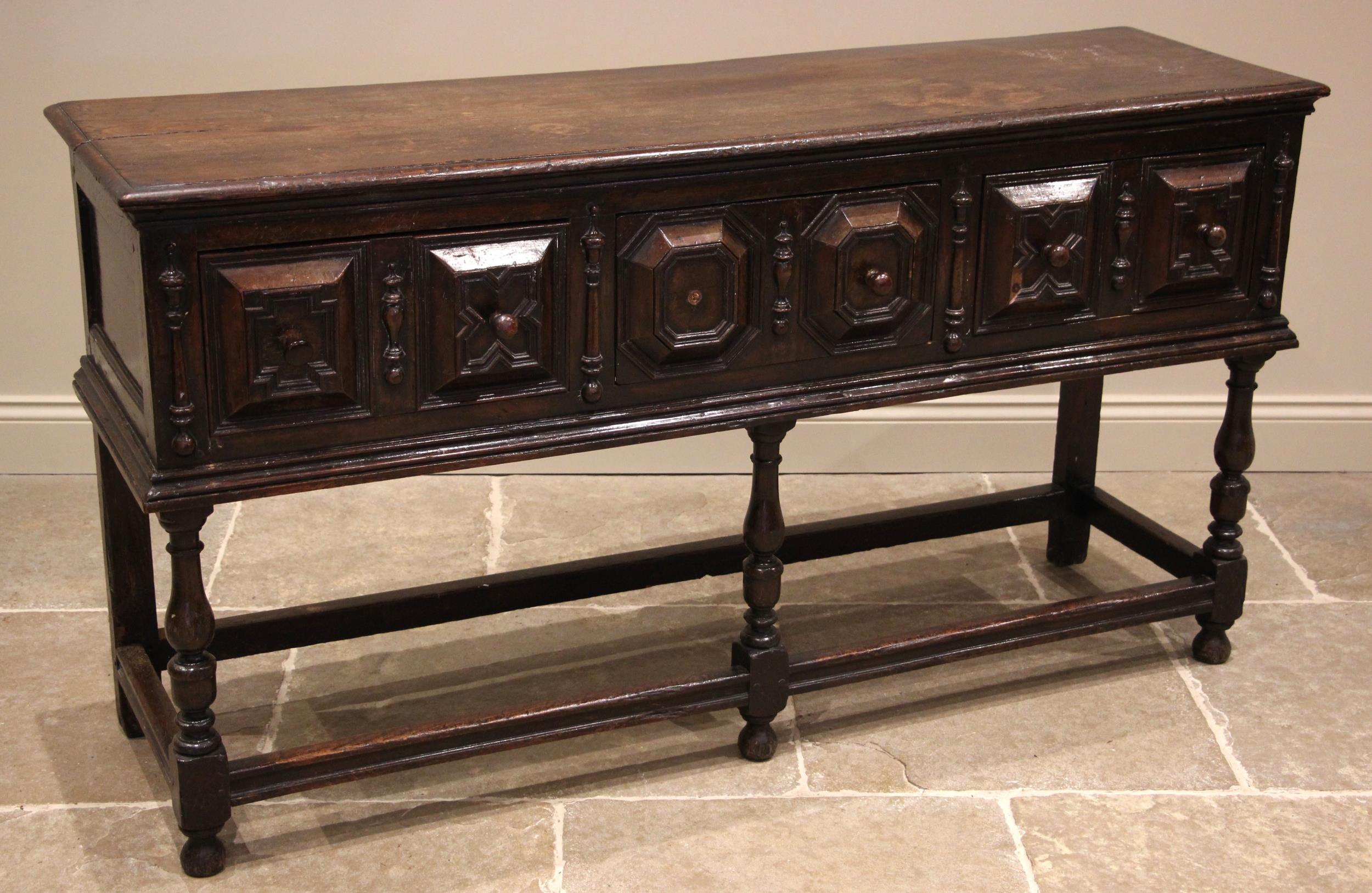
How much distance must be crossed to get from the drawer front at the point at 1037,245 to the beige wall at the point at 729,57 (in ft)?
4.60

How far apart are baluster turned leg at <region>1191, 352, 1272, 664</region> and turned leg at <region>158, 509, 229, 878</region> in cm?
195

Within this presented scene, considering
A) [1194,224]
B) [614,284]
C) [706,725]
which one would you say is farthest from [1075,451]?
[614,284]

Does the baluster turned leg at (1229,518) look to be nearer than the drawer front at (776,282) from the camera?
No

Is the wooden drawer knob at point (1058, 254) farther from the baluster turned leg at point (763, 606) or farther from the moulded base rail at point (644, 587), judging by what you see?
the moulded base rail at point (644, 587)

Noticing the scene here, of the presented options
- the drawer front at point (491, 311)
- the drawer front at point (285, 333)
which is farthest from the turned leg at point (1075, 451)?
the drawer front at point (285, 333)

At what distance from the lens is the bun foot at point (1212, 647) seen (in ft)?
11.9

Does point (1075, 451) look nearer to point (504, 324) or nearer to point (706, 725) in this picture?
point (706, 725)

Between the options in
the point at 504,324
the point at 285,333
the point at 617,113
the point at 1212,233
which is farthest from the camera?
the point at 1212,233

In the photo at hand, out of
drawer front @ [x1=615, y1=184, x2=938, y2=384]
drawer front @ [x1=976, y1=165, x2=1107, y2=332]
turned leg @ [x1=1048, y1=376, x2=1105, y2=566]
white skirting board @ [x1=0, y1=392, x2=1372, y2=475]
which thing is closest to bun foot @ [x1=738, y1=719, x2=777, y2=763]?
drawer front @ [x1=615, y1=184, x2=938, y2=384]

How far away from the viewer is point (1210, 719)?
3.43 m

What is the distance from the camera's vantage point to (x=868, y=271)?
2.93 meters

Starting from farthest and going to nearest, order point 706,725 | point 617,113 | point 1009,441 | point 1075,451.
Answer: point 1009,441
point 1075,451
point 706,725
point 617,113

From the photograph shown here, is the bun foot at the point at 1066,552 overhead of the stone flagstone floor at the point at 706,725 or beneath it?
overhead

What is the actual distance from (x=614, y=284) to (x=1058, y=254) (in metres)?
0.79
